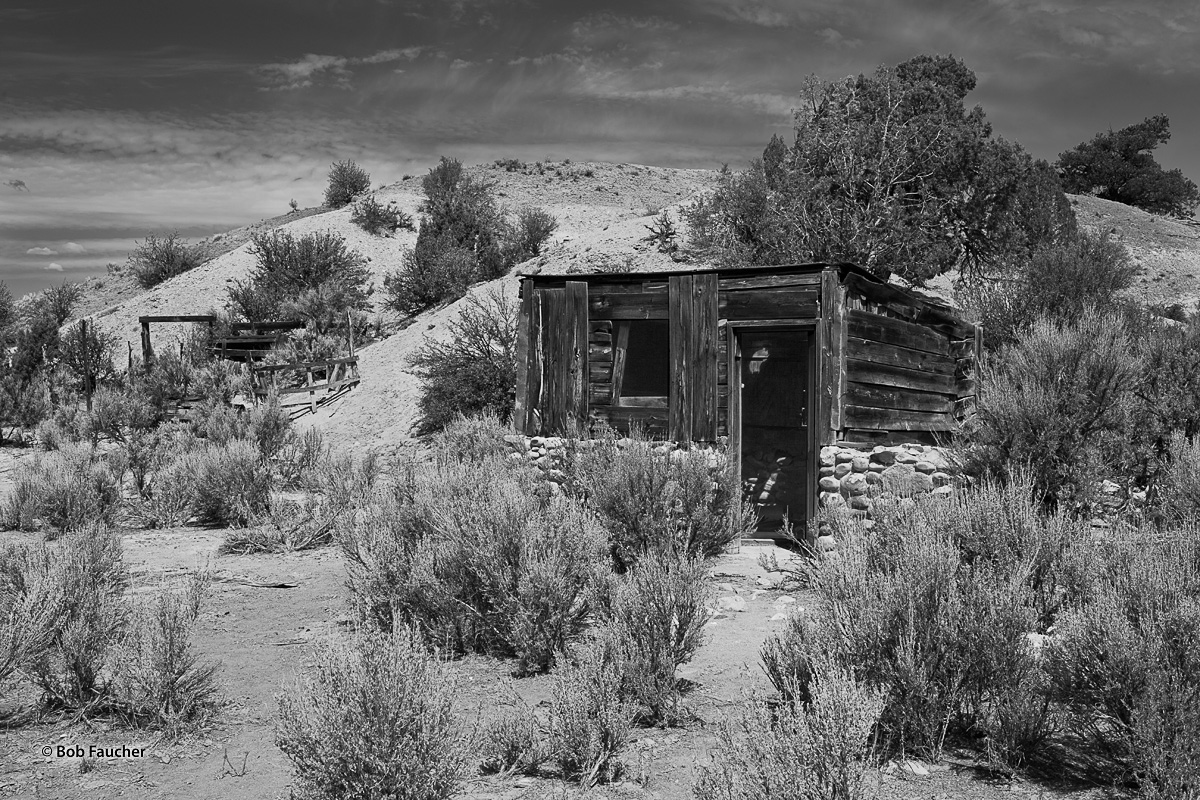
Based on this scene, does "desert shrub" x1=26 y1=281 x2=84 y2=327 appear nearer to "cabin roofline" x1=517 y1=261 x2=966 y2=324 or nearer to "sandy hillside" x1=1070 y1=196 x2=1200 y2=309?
"cabin roofline" x1=517 y1=261 x2=966 y2=324

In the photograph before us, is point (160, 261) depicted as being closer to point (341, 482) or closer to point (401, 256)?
point (401, 256)

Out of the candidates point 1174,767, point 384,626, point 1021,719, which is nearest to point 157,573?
point 384,626

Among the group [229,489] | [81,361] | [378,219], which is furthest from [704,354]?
[378,219]

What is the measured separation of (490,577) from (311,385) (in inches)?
664

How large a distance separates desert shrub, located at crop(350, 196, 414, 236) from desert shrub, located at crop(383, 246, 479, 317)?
8.88 metres

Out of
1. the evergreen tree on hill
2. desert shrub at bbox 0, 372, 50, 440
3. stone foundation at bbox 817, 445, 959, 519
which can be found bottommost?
stone foundation at bbox 817, 445, 959, 519

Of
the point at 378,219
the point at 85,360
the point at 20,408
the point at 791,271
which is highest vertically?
the point at 378,219

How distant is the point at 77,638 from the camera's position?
503cm

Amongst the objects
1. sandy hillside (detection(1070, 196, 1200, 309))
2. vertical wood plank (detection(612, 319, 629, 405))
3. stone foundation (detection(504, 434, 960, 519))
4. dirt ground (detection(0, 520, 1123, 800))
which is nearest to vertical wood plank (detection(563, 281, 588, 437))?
vertical wood plank (detection(612, 319, 629, 405))

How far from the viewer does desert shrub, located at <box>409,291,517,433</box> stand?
17797 millimetres

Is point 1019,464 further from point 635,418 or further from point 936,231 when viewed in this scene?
point 936,231

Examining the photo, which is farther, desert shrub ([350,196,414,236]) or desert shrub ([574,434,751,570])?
desert shrub ([350,196,414,236])

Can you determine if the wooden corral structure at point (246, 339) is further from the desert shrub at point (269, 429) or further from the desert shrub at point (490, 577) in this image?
the desert shrub at point (490, 577)

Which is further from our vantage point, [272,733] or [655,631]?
[655,631]
